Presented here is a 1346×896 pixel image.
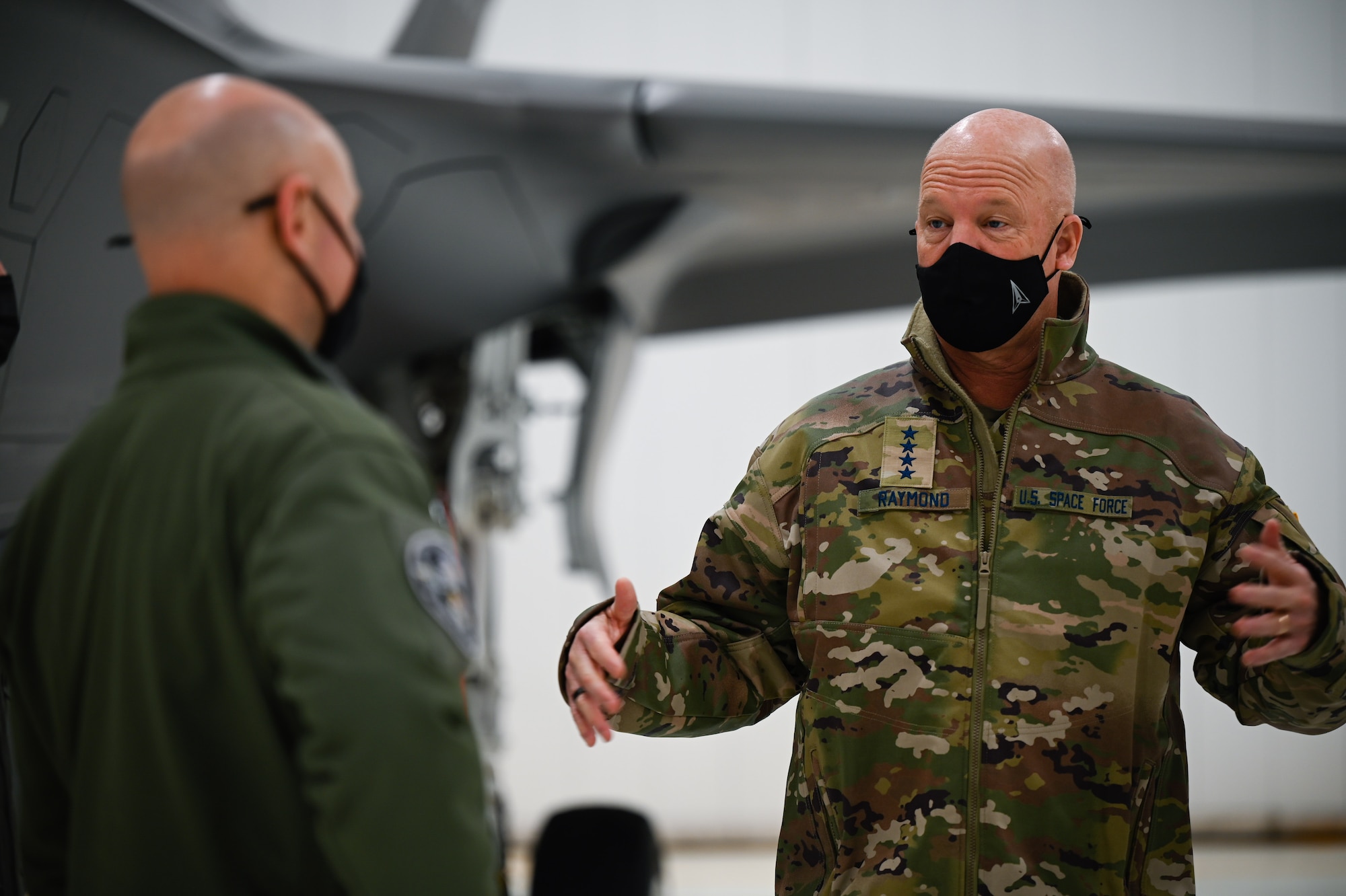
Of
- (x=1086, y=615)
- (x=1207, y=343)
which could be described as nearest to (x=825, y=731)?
(x=1086, y=615)

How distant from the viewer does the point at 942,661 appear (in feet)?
3.29

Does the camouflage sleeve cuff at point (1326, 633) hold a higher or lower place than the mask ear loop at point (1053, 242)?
lower

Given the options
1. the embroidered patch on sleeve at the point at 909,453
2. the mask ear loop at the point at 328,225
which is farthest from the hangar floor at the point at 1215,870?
the mask ear loop at the point at 328,225

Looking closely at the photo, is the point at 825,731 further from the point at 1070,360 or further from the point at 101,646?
the point at 101,646

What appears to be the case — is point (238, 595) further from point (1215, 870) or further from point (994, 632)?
point (1215, 870)

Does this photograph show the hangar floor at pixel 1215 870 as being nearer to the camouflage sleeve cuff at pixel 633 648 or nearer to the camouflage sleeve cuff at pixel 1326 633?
the camouflage sleeve cuff at pixel 633 648

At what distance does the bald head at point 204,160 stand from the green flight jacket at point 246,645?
6cm

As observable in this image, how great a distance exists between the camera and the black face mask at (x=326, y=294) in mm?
808

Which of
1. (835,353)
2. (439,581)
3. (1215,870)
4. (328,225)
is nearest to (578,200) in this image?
(835,353)

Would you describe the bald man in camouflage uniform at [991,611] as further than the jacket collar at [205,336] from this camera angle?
Yes

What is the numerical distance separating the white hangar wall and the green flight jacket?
2301mm

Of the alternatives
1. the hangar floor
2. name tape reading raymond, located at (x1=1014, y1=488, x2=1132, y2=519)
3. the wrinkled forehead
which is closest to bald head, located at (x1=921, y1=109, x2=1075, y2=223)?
the wrinkled forehead

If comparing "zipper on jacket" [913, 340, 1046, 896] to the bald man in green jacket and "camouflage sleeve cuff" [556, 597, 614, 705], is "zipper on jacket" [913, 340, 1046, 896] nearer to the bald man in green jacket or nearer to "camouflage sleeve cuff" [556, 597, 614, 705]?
"camouflage sleeve cuff" [556, 597, 614, 705]

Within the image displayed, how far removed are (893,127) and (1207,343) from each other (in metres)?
1.87
